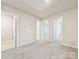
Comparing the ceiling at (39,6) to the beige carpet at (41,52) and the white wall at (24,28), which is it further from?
the beige carpet at (41,52)

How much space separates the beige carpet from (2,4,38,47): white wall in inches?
5.1

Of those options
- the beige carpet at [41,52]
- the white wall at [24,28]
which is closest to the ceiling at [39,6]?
the white wall at [24,28]

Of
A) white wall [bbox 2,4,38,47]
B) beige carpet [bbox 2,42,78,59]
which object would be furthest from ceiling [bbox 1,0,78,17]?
beige carpet [bbox 2,42,78,59]

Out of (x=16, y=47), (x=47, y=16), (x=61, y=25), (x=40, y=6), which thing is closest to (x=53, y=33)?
(x=61, y=25)

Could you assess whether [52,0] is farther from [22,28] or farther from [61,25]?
[22,28]

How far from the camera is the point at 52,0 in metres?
1.49

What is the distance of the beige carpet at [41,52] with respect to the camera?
1427 millimetres

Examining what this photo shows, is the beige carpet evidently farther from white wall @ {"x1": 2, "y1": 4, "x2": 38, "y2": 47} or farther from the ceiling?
the ceiling

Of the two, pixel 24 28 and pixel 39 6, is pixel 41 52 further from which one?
pixel 39 6

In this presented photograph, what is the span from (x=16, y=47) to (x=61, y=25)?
0.90m

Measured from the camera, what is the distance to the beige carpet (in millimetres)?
1427

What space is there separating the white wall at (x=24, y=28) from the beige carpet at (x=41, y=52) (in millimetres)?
129

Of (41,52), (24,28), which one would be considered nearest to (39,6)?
(24,28)

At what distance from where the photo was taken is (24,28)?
1.50 m
